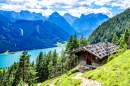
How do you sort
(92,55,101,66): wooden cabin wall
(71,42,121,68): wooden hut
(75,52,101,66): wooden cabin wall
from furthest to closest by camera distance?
(75,52,101,66): wooden cabin wall, (92,55,101,66): wooden cabin wall, (71,42,121,68): wooden hut

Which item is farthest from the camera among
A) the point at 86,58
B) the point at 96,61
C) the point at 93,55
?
the point at 86,58

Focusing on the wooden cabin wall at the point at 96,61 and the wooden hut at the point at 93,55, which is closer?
the wooden hut at the point at 93,55

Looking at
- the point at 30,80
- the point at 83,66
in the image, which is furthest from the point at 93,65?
the point at 30,80

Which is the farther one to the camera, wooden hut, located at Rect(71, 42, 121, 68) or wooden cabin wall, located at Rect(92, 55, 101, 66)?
wooden cabin wall, located at Rect(92, 55, 101, 66)

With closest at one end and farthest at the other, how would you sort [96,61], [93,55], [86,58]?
[96,61] → [93,55] → [86,58]

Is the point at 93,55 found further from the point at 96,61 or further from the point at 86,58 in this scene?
the point at 86,58

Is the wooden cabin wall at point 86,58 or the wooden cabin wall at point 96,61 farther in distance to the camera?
the wooden cabin wall at point 86,58

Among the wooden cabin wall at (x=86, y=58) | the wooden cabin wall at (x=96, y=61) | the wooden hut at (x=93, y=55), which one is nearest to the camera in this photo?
the wooden hut at (x=93, y=55)

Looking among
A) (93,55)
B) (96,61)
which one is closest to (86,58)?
(93,55)

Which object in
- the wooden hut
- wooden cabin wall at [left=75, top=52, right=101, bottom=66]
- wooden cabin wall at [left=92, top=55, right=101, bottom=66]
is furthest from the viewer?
wooden cabin wall at [left=75, top=52, right=101, bottom=66]

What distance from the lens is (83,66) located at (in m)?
22.8

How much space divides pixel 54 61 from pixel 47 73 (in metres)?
12.3

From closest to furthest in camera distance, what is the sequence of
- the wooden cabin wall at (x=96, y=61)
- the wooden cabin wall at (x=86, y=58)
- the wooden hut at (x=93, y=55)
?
1. the wooden hut at (x=93, y=55)
2. the wooden cabin wall at (x=96, y=61)
3. the wooden cabin wall at (x=86, y=58)

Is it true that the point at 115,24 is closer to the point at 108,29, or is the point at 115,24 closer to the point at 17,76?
the point at 108,29
